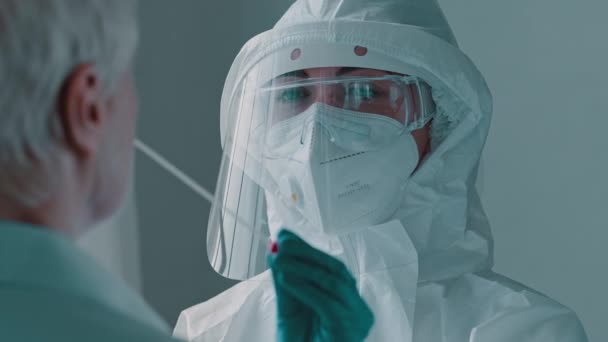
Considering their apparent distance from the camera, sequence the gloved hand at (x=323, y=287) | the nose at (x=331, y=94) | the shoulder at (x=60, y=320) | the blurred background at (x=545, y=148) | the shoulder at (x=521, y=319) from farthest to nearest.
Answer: the blurred background at (x=545, y=148) < the nose at (x=331, y=94) < the shoulder at (x=521, y=319) < the gloved hand at (x=323, y=287) < the shoulder at (x=60, y=320)

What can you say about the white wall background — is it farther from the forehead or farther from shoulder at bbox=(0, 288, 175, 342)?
shoulder at bbox=(0, 288, 175, 342)

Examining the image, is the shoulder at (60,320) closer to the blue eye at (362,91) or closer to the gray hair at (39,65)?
the gray hair at (39,65)

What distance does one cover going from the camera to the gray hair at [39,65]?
542mm

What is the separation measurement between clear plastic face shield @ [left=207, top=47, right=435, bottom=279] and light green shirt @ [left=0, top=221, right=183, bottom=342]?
744 millimetres

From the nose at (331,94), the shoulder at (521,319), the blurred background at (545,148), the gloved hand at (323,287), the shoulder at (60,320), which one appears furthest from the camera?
the blurred background at (545,148)

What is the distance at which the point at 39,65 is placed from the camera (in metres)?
0.55

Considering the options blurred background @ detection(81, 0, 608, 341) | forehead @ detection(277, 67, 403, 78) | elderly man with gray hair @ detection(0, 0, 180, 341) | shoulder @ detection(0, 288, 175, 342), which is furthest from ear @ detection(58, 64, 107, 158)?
blurred background @ detection(81, 0, 608, 341)

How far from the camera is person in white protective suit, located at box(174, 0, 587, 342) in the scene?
4.37 ft

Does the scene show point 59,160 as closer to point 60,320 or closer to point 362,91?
point 60,320

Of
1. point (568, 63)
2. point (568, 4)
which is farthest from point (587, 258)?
point (568, 4)

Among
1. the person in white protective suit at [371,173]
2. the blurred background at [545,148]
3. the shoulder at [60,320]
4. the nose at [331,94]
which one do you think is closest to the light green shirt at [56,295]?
the shoulder at [60,320]

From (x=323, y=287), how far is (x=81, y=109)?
48 centimetres

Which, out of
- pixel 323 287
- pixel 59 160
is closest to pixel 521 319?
pixel 323 287

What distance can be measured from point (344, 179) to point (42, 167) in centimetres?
83
